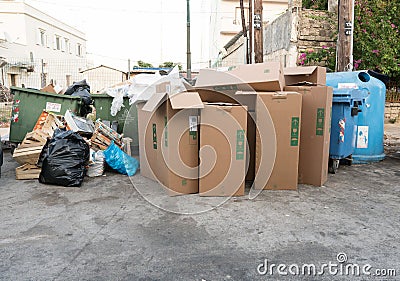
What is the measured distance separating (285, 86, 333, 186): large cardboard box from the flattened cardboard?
0.34 m

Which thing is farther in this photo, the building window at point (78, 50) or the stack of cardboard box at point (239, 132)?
the building window at point (78, 50)

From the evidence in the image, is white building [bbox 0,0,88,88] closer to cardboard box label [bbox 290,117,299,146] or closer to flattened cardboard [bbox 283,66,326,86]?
flattened cardboard [bbox 283,66,326,86]

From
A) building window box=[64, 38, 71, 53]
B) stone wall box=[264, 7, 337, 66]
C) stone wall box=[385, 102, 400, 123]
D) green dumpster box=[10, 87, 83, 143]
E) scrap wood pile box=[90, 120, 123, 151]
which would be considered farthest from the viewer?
building window box=[64, 38, 71, 53]

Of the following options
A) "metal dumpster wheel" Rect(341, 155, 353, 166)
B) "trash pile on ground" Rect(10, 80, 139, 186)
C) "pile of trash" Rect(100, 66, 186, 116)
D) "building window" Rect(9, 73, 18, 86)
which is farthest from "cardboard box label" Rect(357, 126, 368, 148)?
"building window" Rect(9, 73, 18, 86)

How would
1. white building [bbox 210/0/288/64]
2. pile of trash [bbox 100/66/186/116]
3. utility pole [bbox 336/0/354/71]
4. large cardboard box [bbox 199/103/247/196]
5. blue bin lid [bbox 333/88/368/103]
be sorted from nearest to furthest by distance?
large cardboard box [bbox 199/103/247/196], blue bin lid [bbox 333/88/368/103], pile of trash [bbox 100/66/186/116], utility pole [bbox 336/0/354/71], white building [bbox 210/0/288/64]

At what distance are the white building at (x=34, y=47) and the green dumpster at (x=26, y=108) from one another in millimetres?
8104

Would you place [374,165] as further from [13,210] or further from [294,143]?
[13,210]

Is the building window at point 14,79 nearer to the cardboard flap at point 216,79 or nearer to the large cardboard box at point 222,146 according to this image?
the cardboard flap at point 216,79

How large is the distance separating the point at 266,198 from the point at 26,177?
3.04 meters

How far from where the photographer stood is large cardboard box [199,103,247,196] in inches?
130

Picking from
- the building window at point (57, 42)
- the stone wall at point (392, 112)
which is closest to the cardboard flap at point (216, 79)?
the stone wall at point (392, 112)

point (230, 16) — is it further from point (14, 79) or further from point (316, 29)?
point (316, 29)

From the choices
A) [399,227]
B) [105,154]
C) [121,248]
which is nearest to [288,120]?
[399,227]

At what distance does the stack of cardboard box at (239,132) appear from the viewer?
334 cm
